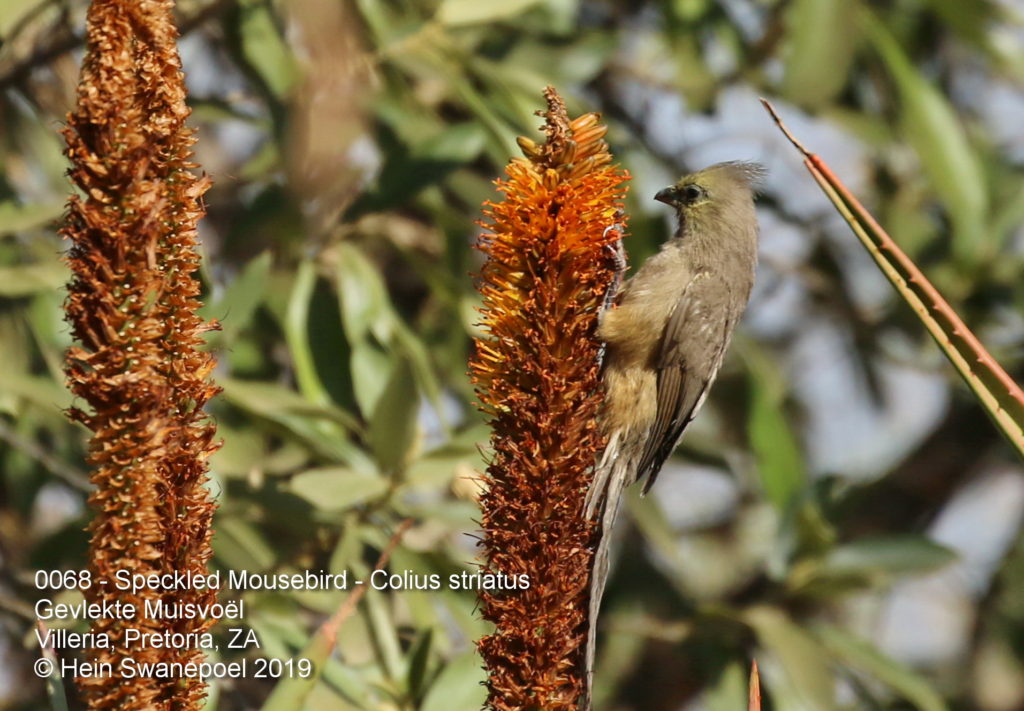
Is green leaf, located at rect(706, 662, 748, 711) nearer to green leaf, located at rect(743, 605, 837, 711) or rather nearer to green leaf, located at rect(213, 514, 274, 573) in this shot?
green leaf, located at rect(743, 605, 837, 711)

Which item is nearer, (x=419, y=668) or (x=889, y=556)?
(x=419, y=668)

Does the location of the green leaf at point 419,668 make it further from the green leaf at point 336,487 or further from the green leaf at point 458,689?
the green leaf at point 336,487

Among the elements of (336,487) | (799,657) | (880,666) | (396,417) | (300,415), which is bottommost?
(880,666)

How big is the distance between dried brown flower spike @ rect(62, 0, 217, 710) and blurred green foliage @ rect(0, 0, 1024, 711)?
3.92 ft

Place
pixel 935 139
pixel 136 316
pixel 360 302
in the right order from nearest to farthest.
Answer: pixel 136 316
pixel 360 302
pixel 935 139

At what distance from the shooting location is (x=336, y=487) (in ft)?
→ 11.4

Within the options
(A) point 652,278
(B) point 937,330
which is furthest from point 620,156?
(B) point 937,330

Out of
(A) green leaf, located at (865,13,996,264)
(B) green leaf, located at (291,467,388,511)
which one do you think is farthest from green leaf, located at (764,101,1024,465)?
(A) green leaf, located at (865,13,996,264)

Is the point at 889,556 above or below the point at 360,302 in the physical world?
below

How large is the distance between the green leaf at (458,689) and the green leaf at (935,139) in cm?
266

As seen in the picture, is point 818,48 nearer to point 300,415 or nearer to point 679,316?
point 679,316

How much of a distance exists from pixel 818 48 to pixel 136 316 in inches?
140

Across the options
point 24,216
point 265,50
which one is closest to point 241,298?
point 24,216

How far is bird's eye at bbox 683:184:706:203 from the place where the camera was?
4293 mm
